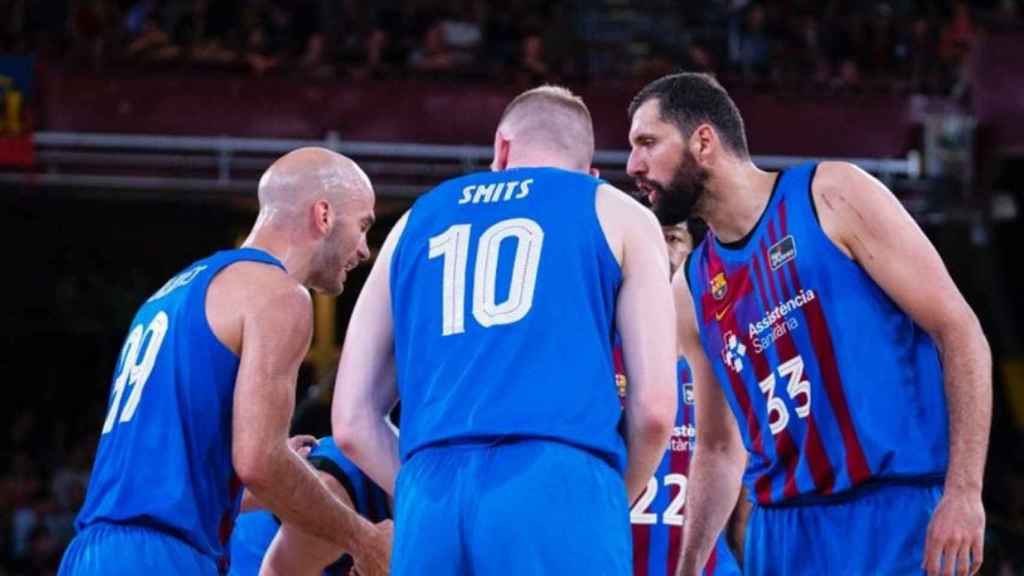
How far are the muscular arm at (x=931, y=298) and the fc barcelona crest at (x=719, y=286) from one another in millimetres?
457

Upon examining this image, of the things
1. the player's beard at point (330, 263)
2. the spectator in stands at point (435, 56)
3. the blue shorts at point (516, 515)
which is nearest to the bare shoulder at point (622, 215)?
the blue shorts at point (516, 515)

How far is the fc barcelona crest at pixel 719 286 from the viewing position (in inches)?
197

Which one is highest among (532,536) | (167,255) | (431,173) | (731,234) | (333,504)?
(731,234)

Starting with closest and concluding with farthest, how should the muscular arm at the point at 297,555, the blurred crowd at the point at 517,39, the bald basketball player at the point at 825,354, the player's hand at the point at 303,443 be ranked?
the bald basketball player at the point at 825,354 < the muscular arm at the point at 297,555 < the player's hand at the point at 303,443 < the blurred crowd at the point at 517,39

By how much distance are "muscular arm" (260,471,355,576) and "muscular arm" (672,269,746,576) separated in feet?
3.78

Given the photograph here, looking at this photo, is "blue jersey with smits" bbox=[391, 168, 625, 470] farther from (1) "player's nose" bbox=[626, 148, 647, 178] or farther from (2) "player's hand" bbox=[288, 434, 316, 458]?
(2) "player's hand" bbox=[288, 434, 316, 458]

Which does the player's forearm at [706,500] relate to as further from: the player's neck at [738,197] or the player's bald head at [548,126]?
the player's bald head at [548,126]

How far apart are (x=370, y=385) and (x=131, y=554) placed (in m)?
0.82

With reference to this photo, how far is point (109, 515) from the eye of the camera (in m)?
4.34

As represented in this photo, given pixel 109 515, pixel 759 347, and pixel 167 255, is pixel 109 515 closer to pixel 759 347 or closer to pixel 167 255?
pixel 759 347

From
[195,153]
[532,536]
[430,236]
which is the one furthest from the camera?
[195,153]

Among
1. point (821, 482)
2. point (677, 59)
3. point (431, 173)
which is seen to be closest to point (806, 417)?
point (821, 482)

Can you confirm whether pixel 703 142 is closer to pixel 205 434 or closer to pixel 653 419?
pixel 653 419

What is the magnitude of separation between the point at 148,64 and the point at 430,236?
1121 centimetres
